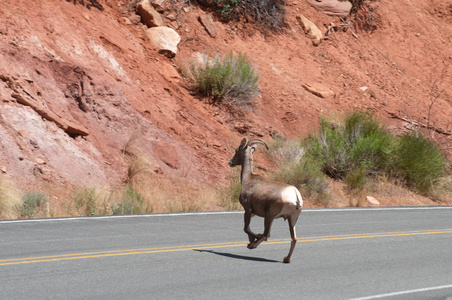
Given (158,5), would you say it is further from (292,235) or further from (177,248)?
(292,235)

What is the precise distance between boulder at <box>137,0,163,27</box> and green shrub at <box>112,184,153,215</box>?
36.6 ft

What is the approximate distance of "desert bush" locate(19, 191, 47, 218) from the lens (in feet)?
41.5

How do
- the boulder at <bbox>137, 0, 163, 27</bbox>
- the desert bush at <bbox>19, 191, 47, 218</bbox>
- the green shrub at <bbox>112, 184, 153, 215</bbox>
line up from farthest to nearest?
1. the boulder at <bbox>137, 0, 163, 27</bbox>
2. the green shrub at <bbox>112, 184, 153, 215</bbox>
3. the desert bush at <bbox>19, 191, 47, 218</bbox>

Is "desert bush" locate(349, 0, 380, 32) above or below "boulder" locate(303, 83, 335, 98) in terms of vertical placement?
above

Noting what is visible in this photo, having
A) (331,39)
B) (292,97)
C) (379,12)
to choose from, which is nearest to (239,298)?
(292,97)

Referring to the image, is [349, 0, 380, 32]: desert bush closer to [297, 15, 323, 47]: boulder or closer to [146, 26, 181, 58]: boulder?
[297, 15, 323, 47]: boulder

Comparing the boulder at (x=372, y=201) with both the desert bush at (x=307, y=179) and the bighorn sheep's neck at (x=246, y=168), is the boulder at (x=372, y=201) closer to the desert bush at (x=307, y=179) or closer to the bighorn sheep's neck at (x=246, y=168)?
the desert bush at (x=307, y=179)

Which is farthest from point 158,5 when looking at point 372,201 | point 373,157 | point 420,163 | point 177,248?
point 177,248

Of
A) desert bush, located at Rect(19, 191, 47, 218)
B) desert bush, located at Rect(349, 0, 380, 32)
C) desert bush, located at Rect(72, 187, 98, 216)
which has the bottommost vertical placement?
desert bush, located at Rect(349, 0, 380, 32)

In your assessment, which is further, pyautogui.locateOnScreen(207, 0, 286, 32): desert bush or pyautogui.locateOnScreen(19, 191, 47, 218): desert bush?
pyautogui.locateOnScreen(207, 0, 286, 32): desert bush

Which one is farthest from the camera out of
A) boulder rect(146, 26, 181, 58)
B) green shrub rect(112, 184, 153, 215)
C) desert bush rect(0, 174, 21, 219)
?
boulder rect(146, 26, 181, 58)

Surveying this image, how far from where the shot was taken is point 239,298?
6.47 m

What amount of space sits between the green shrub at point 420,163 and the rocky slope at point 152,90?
411 centimetres

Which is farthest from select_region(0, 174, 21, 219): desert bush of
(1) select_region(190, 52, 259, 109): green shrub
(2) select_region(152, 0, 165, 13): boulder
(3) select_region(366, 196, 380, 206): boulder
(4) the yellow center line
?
(2) select_region(152, 0, 165, 13): boulder
